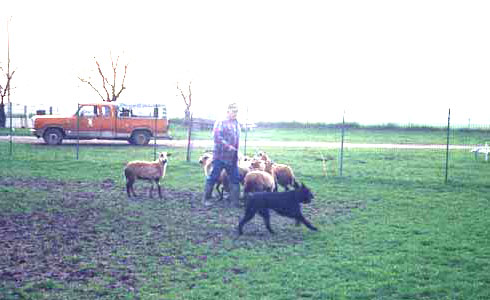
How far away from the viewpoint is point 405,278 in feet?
20.4

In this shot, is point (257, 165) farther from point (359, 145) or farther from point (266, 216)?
point (359, 145)

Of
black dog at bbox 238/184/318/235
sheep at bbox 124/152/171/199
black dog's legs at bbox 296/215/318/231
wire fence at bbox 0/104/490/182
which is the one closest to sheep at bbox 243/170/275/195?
black dog at bbox 238/184/318/235

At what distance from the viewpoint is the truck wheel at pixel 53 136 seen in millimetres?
24781

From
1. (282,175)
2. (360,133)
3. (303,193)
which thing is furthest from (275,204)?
(360,133)

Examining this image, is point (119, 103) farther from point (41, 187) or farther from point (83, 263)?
point (83, 263)

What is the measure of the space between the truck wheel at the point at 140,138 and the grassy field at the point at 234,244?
11322 mm

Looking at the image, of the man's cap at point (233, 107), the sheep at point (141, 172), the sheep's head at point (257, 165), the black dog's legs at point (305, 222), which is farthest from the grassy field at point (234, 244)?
the man's cap at point (233, 107)

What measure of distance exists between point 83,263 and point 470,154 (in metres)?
18.8

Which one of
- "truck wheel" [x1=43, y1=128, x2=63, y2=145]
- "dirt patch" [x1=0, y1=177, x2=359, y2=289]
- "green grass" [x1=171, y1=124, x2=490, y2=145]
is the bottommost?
"dirt patch" [x1=0, y1=177, x2=359, y2=289]

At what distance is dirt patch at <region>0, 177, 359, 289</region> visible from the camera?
659cm

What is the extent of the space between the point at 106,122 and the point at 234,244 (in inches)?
733

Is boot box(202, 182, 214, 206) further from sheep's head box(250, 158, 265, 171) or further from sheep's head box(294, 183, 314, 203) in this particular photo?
sheep's head box(294, 183, 314, 203)

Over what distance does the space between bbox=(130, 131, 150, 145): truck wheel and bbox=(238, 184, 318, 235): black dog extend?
18.0 metres

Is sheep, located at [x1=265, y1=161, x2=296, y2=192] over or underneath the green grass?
underneath
